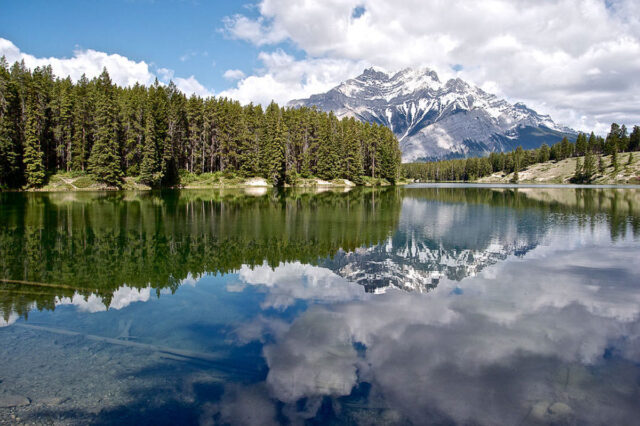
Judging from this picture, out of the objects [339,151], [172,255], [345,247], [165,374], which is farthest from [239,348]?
[339,151]

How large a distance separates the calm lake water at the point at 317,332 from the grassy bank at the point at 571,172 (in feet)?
502

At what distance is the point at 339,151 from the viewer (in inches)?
4259

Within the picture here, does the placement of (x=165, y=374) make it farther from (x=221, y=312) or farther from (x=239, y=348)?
(x=221, y=312)

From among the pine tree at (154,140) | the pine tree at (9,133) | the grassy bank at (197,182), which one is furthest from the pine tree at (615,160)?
the pine tree at (9,133)

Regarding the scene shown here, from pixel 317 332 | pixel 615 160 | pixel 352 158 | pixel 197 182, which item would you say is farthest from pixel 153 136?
pixel 615 160

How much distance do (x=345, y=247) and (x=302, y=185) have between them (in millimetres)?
82811

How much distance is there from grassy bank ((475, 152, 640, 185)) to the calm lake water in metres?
153

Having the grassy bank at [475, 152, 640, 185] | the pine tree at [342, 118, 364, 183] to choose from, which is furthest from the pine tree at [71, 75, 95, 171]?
the grassy bank at [475, 152, 640, 185]

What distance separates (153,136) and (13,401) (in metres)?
79.5

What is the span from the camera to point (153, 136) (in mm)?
78188

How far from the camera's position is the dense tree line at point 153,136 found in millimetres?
71625

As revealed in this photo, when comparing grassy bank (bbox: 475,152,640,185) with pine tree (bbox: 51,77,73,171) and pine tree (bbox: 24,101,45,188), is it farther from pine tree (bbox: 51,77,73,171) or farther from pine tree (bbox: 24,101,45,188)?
pine tree (bbox: 24,101,45,188)

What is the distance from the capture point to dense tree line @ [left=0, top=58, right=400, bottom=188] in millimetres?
71625

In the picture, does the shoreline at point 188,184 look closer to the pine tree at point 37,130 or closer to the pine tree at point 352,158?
the pine tree at point 37,130
